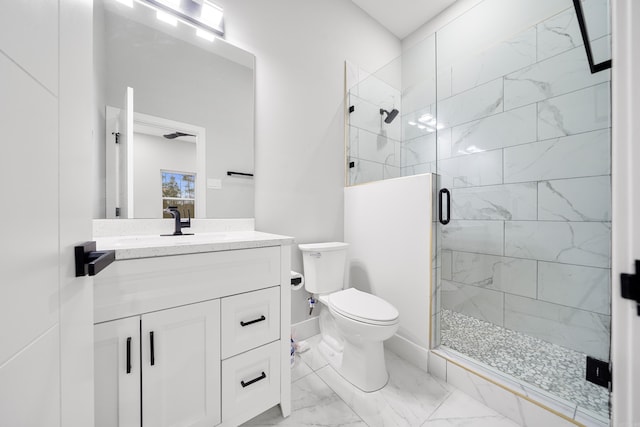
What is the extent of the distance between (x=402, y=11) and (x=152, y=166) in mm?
2567

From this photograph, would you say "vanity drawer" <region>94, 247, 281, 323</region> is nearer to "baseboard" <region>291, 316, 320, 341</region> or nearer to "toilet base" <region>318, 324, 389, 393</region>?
"toilet base" <region>318, 324, 389, 393</region>

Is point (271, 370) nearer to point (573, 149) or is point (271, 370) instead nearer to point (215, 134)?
point (215, 134)

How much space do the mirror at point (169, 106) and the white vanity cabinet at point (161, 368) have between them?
2.21 feet

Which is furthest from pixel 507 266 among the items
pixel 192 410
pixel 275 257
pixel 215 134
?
pixel 215 134

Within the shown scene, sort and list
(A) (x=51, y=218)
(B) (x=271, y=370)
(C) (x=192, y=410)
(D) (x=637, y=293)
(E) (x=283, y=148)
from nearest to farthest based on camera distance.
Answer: (A) (x=51, y=218) < (D) (x=637, y=293) < (C) (x=192, y=410) < (B) (x=271, y=370) < (E) (x=283, y=148)

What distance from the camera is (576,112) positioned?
1.47 m

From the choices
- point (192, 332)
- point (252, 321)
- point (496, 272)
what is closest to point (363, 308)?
point (252, 321)

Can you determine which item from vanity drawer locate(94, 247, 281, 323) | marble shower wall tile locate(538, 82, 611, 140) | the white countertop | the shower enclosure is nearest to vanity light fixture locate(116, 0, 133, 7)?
the white countertop

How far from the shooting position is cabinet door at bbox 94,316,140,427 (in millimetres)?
762

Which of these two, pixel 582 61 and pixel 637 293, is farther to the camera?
pixel 582 61

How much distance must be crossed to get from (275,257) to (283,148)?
0.93 m

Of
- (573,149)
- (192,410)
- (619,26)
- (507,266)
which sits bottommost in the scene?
(192,410)

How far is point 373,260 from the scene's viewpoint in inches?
72.7

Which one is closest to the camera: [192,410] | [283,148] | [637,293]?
[637,293]
